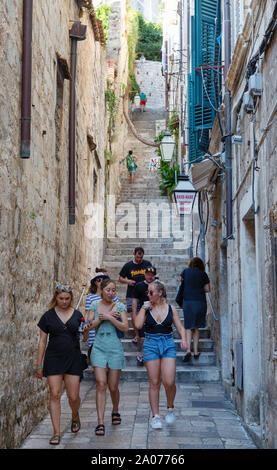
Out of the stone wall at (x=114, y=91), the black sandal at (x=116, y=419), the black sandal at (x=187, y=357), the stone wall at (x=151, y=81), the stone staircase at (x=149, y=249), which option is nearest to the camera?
the black sandal at (x=116, y=419)

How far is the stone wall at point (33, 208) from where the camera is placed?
5.12m

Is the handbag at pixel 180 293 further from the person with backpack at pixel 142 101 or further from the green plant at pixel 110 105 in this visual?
the person with backpack at pixel 142 101

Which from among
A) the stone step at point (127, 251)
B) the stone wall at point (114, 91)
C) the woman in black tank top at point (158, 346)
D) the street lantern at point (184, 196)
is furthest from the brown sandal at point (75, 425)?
the stone wall at point (114, 91)

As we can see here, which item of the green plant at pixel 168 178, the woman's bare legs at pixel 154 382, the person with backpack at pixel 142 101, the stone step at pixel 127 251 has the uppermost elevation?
the person with backpack at pixel 142 101

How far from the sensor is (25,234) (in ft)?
19.7

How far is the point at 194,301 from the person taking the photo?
9.58m

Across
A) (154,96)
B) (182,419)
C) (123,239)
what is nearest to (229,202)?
(182,419)

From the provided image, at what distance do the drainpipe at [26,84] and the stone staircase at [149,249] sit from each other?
4.68m

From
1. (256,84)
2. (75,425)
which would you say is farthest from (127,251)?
(256,84)

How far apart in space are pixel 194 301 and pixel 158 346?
329cm

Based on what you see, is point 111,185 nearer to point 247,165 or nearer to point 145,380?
point 145,380

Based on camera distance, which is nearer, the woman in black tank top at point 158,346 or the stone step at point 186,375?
the woman in black tank top at point 158,346

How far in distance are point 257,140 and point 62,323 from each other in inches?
101

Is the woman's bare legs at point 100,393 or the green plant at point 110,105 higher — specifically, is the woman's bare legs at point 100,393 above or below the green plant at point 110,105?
below
